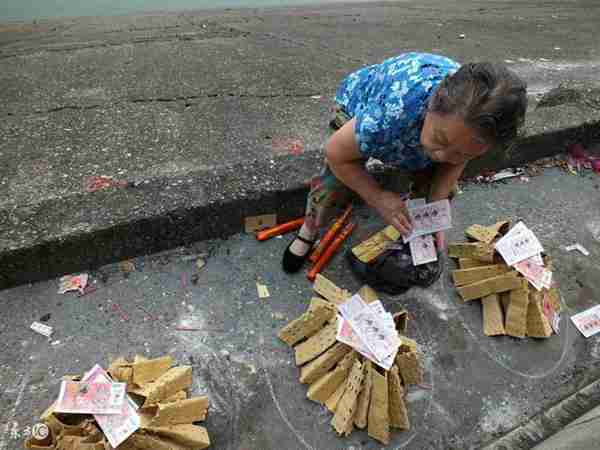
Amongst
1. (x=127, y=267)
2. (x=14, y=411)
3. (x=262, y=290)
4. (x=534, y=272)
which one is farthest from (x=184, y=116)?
(x=534, y=272)

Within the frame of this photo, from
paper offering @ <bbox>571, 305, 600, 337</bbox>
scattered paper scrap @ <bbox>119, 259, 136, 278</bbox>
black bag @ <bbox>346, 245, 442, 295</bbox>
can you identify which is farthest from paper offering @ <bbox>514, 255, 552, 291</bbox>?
scattered paper scrap @ <bbox>119, 259, 136, 278</bbox>

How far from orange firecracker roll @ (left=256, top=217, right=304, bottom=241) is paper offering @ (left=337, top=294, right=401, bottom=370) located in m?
0.72

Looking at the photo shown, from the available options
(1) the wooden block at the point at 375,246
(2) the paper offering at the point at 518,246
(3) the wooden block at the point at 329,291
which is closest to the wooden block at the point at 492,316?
(2) the paper offering at the point at 518,246

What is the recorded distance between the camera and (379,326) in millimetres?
1771

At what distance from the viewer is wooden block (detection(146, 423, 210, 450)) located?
1.51m

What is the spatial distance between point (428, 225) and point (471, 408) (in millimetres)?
877

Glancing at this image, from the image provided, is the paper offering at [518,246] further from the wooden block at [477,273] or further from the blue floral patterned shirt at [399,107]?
the blue floral patterned shirt at [399,107]

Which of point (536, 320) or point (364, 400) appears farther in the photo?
point (536, 320)

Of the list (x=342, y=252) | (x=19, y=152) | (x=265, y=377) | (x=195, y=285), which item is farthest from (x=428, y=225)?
(x=19, y=152)

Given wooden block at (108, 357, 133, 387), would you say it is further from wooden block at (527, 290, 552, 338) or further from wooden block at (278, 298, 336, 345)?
wooden block at (527, 290, 552, 338)

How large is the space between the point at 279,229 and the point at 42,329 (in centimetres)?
129

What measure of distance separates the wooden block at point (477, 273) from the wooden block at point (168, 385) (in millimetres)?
1476

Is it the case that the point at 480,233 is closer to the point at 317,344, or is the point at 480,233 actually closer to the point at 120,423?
the point at 317,344

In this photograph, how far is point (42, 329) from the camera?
189 cm
